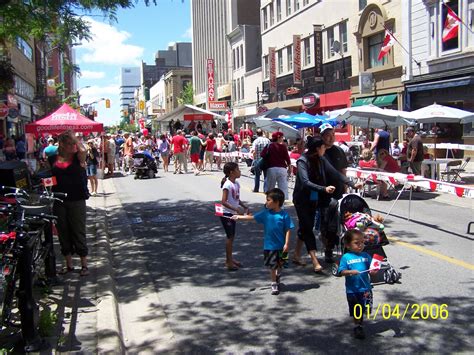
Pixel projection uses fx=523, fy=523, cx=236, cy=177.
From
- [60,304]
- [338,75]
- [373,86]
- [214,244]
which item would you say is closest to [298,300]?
[60,304]

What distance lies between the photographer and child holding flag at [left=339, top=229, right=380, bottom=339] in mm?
4578

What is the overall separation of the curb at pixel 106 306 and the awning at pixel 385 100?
20.4 meters

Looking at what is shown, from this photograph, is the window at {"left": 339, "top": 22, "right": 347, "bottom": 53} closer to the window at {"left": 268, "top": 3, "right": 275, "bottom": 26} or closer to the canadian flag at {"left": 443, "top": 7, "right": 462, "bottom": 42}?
the canadian flag at {"left": 443, "top": 7, "right": 462, "bottom": 42}

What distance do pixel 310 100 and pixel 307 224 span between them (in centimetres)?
2905

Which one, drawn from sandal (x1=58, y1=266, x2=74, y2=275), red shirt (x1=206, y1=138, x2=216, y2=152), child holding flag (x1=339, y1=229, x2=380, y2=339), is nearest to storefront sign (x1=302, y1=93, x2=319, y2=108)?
red shirt (x1=206, y1=138, x2=216, y2=152)

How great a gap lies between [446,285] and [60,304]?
426 cm

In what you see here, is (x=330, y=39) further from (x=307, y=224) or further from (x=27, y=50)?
(x=307, y=224)

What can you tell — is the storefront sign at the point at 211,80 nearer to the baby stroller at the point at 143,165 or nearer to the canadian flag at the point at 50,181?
the baby stroller at the point at 143,165

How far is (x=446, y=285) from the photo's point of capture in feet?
19.5

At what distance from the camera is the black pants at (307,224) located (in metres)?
6.53

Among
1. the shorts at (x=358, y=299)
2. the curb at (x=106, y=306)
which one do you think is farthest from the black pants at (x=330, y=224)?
the curb at (x=106, y=306)

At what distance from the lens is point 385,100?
2673 centimetres

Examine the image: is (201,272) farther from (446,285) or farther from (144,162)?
(144,162)

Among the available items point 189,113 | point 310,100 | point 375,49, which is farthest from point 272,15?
point 189,113
